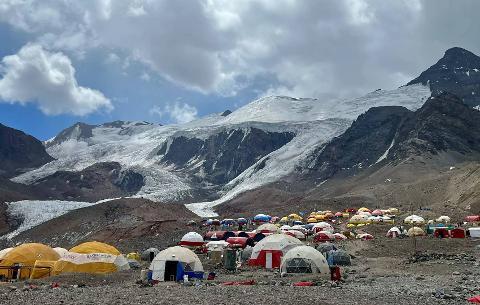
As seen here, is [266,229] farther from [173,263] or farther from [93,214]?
[93,214]

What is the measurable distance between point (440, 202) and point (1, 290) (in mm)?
88931

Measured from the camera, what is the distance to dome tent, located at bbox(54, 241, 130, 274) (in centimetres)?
3441

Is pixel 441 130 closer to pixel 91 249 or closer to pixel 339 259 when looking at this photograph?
pixel 339 259

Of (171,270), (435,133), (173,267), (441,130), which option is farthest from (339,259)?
(441,130)

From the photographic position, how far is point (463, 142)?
16800 centimetres

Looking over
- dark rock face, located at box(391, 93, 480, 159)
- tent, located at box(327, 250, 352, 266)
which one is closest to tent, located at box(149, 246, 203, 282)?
tent, located at box(327, 250, 352, 266)

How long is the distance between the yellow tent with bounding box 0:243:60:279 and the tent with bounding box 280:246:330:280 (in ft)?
53.4

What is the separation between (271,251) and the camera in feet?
128

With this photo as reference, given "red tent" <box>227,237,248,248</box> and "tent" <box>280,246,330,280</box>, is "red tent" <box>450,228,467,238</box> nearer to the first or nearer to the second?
"red tent" <box>227,237,248,248</box>

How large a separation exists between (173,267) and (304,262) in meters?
8.33

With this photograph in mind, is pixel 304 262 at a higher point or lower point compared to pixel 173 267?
higher

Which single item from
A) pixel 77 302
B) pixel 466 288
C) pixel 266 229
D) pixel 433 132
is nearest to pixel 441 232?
pixel 266 229

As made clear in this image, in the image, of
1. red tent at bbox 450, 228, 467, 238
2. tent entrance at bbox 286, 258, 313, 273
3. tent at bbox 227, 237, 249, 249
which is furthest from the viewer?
red tent at bbox 450, 228, 467, 238

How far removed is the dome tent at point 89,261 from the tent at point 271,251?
10530 millimetres
